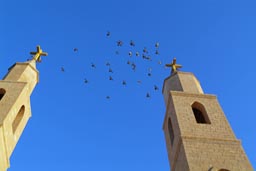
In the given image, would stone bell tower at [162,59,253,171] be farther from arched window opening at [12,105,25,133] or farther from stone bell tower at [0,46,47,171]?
arched window opening at [12,105,25,133]

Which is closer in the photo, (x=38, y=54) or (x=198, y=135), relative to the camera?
(x=198, y=135)

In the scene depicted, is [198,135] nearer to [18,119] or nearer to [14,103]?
[14,103]

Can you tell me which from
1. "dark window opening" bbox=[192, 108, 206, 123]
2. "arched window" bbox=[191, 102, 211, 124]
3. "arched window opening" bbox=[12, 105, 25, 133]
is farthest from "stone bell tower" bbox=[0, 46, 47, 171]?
"dark window opening" bbox=[192, 108, 206, 123]

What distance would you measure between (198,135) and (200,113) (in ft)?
10.3

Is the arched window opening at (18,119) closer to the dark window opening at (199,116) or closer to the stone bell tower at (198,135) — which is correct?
the stone bell tower at (198,135)

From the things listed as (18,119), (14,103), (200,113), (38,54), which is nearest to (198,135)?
(200,113)

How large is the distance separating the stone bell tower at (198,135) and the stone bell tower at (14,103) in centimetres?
861

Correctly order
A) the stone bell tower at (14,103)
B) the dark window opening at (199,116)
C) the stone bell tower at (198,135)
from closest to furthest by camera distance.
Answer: the stone bell tower at (198,135)
the stone bell tower at (14,103)
the dark window opening at (199,116)

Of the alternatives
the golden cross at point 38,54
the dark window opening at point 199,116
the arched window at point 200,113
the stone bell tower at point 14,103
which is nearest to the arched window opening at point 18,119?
the stone bell tower at point 14,103

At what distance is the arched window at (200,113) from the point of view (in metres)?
16.9

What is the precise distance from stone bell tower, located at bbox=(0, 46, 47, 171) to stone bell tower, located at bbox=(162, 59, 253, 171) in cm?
861

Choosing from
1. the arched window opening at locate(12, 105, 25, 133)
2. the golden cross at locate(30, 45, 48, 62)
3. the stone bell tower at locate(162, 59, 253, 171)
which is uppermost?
the golden cross at locate(30, 45, 48, 62)

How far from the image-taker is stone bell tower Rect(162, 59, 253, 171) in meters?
13.1

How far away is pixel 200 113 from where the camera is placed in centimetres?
1770
